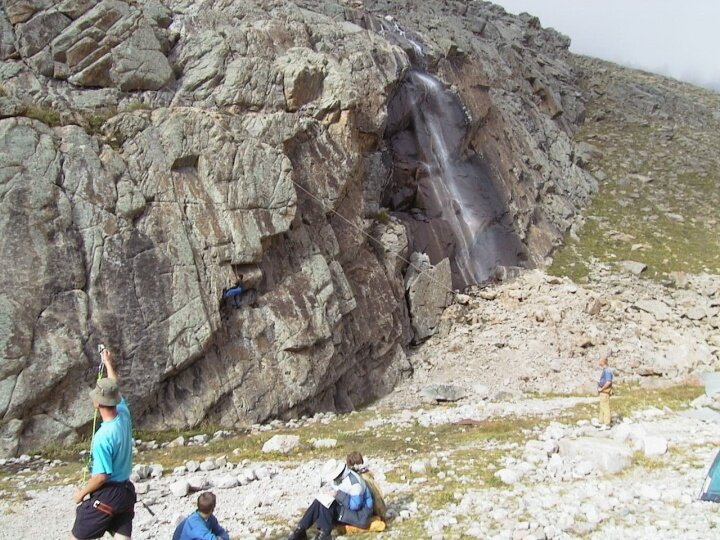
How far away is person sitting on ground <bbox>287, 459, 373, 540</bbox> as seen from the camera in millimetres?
9781

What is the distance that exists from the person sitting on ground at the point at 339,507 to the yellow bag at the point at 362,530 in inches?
2.5

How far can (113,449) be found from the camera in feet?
24.6

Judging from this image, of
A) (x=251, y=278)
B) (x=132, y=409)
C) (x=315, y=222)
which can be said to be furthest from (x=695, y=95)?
(x=132, y=409)

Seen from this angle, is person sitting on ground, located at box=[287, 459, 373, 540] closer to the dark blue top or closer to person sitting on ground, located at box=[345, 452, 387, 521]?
person sitting on ground, located at box=[345, 452, 387, 521]

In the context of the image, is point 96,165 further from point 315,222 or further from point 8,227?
point 315,222

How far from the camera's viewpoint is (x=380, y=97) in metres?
31.4

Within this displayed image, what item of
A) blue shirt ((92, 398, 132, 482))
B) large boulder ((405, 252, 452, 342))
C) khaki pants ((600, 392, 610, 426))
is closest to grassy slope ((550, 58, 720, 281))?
large boulder ((405, 252, 452, 342))

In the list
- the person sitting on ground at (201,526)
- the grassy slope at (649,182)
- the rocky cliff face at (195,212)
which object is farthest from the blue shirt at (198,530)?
the grassy slope at (649,182)

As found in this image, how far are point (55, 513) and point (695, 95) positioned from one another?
278ft

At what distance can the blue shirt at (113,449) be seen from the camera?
24.3 ft

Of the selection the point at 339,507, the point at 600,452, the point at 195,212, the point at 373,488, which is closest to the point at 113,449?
the point at 339,507

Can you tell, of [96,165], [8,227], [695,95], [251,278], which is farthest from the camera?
[695,95]

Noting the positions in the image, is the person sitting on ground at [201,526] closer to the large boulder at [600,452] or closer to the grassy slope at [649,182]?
the large boulder at [600,452]

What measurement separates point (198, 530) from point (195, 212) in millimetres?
14321
